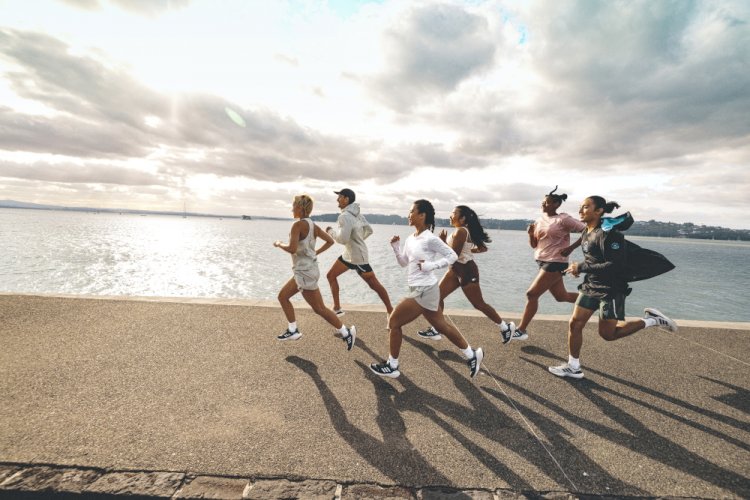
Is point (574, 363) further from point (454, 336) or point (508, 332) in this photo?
point (454, 336)

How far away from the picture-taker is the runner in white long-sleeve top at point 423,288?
3.63m

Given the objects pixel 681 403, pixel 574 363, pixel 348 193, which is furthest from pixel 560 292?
pixel 348 193

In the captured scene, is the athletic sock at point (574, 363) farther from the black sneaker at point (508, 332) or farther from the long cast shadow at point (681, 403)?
the black sneaker at point (508, 332)

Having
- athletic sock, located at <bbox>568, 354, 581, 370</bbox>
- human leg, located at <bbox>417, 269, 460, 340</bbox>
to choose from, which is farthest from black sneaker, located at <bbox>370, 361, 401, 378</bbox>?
athletic sock, located at <bbox>568, 354, 581, 370</bbox>

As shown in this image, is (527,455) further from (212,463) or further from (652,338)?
(652,338)

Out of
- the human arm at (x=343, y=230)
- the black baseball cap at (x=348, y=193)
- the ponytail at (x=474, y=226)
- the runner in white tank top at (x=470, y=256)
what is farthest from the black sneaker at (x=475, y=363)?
the black baseball cap at (x=348, y=193)

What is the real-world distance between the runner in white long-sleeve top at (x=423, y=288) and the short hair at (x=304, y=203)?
63.7 inches

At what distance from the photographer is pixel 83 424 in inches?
110

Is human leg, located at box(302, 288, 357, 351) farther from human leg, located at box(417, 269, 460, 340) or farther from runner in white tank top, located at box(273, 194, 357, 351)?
human leg, located at box(417, 269, 460, 340)

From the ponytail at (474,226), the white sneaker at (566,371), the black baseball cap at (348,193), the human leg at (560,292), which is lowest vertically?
the white sneaker at (566,371)

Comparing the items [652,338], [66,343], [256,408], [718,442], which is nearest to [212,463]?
[256,408]

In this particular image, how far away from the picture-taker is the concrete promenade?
232 cm

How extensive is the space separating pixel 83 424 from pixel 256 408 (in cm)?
139

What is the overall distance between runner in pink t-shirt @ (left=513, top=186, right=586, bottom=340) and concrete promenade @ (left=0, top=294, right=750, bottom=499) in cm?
80
